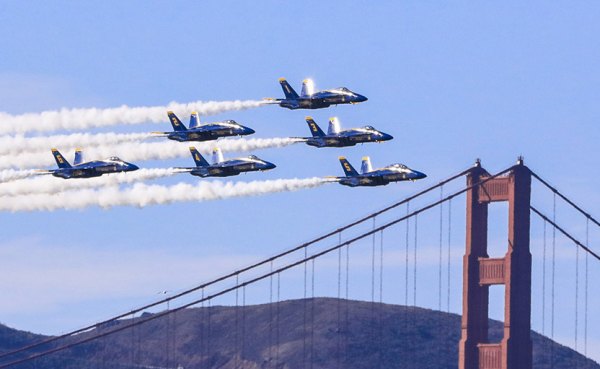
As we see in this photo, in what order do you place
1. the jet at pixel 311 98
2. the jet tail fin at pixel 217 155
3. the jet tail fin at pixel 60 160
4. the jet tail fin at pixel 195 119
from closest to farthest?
the jet at pixel 311 98 < the jet tail fin at pixel 195 119 < the jet tail fin at pixel 60 160 < the jet tail fin at pixel 217 155

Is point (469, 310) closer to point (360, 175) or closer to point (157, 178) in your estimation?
point (360, 175)

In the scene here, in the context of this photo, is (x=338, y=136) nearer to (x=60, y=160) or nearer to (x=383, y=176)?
(x=383, y=176)

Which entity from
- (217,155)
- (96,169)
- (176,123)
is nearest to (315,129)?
(217,155)

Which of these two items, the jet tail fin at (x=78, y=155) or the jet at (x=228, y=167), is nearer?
the jet at (x=228, y=167)

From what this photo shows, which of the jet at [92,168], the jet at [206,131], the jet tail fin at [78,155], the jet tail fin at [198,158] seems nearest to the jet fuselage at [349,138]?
the jet at [206,131]

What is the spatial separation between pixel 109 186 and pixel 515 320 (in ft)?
141

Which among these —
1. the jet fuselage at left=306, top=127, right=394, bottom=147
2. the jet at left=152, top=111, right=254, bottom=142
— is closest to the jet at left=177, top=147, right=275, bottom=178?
the jet at left=152, top=111, right=254, bottom=142

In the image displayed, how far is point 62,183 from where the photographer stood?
200 m

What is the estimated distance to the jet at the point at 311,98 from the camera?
187125 mm

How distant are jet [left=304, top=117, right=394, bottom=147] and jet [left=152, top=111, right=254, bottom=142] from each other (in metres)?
6.48

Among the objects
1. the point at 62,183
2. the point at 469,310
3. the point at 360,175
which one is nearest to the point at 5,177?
the point at 62,183

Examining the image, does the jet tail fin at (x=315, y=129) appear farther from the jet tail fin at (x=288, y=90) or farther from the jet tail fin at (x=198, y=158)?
the jet tail fin at (x=198, y=158)

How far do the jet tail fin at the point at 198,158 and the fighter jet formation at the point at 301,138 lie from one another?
158 cm

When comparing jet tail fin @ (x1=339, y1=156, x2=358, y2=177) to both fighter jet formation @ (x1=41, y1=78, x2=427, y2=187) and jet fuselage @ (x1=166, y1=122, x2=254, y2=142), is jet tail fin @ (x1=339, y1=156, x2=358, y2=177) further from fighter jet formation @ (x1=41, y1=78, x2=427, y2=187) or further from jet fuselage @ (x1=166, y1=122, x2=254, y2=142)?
jet fuselage @ (x1=166, y1=122, x2=254, y2=142)
